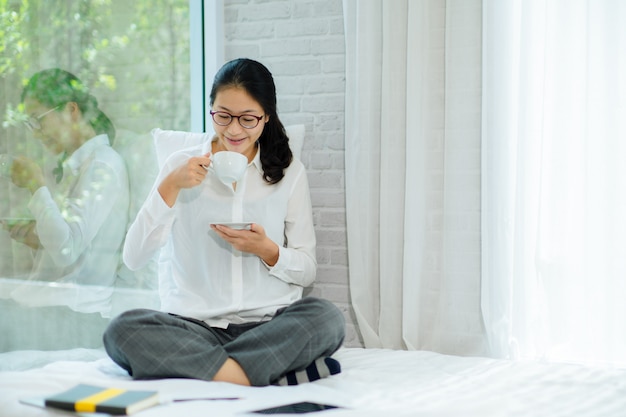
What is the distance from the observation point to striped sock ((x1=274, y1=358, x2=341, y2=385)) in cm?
193

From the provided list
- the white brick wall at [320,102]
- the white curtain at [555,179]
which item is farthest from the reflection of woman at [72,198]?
the white curtain at [555,179]

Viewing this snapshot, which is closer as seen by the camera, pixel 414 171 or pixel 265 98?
pixel 265 98

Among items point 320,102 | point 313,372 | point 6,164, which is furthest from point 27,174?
point 320,102

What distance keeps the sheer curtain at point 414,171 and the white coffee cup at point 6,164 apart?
1150mm

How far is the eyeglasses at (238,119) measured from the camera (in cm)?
224

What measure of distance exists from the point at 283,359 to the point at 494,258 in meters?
Result: 0.86

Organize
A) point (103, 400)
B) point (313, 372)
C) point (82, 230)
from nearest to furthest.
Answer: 1. point (103, 400)
2. point (313, 372)
3. point (82, 230)

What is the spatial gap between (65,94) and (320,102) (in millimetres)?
962

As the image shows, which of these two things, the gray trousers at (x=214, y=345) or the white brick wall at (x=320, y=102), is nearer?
the gray trousers at (x=214, y=345)

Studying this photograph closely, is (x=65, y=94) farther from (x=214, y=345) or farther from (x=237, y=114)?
(x=214, y=345)

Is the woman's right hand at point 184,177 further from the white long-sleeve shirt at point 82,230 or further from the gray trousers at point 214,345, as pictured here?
the gray trousers at point 214,345

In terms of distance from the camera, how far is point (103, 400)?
1516 mm

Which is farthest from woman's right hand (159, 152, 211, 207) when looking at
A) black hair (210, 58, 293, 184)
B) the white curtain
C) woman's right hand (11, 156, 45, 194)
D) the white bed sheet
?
the white curtain

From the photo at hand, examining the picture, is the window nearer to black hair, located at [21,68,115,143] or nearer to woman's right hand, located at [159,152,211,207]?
black hair, located at [21,68,115,143]
